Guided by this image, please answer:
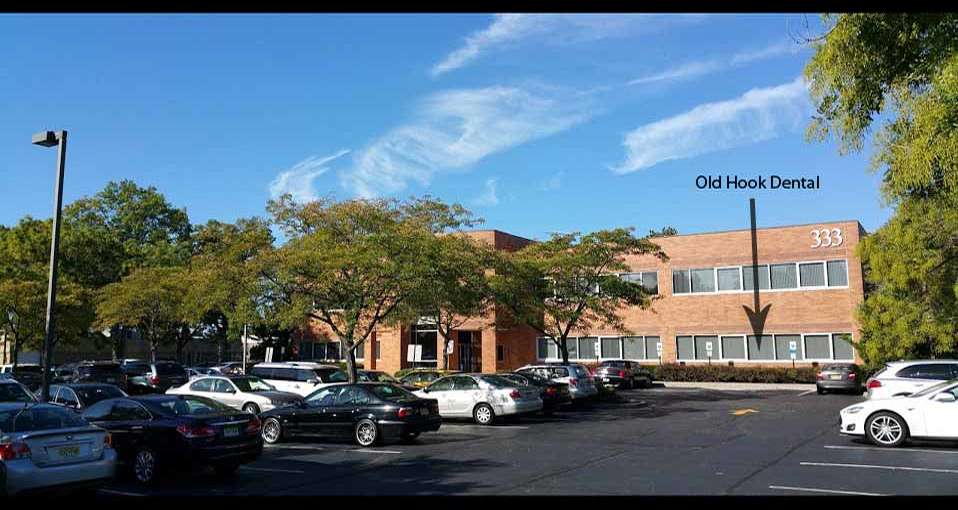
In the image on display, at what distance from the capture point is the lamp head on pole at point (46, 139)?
15938 millimetres

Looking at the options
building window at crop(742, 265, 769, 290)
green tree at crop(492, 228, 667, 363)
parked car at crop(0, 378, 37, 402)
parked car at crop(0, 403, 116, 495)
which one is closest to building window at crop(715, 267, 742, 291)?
building window at crop(742, 265, 769, 290)

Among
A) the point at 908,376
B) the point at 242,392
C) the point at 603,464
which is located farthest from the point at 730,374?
the point at 603,464

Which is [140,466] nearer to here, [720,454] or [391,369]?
[720,454]

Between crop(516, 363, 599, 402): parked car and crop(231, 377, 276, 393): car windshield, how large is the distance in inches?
332

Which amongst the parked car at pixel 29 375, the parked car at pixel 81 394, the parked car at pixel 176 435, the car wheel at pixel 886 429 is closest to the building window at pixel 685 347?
the car wheel at pixel 886 429

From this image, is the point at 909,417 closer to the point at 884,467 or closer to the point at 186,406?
the point at 884,467

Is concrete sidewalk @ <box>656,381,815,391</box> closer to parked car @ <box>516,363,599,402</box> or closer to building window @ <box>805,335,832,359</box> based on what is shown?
building window @ <box>805,335,832,359</box>

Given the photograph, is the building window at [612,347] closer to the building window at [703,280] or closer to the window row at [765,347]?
the window row at [765,347]

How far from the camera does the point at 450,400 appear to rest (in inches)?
832

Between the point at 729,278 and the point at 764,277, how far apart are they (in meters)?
1.90

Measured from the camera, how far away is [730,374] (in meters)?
38.4

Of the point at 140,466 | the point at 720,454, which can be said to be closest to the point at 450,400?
the point at 720,454

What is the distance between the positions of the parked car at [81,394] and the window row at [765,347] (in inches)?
1156
